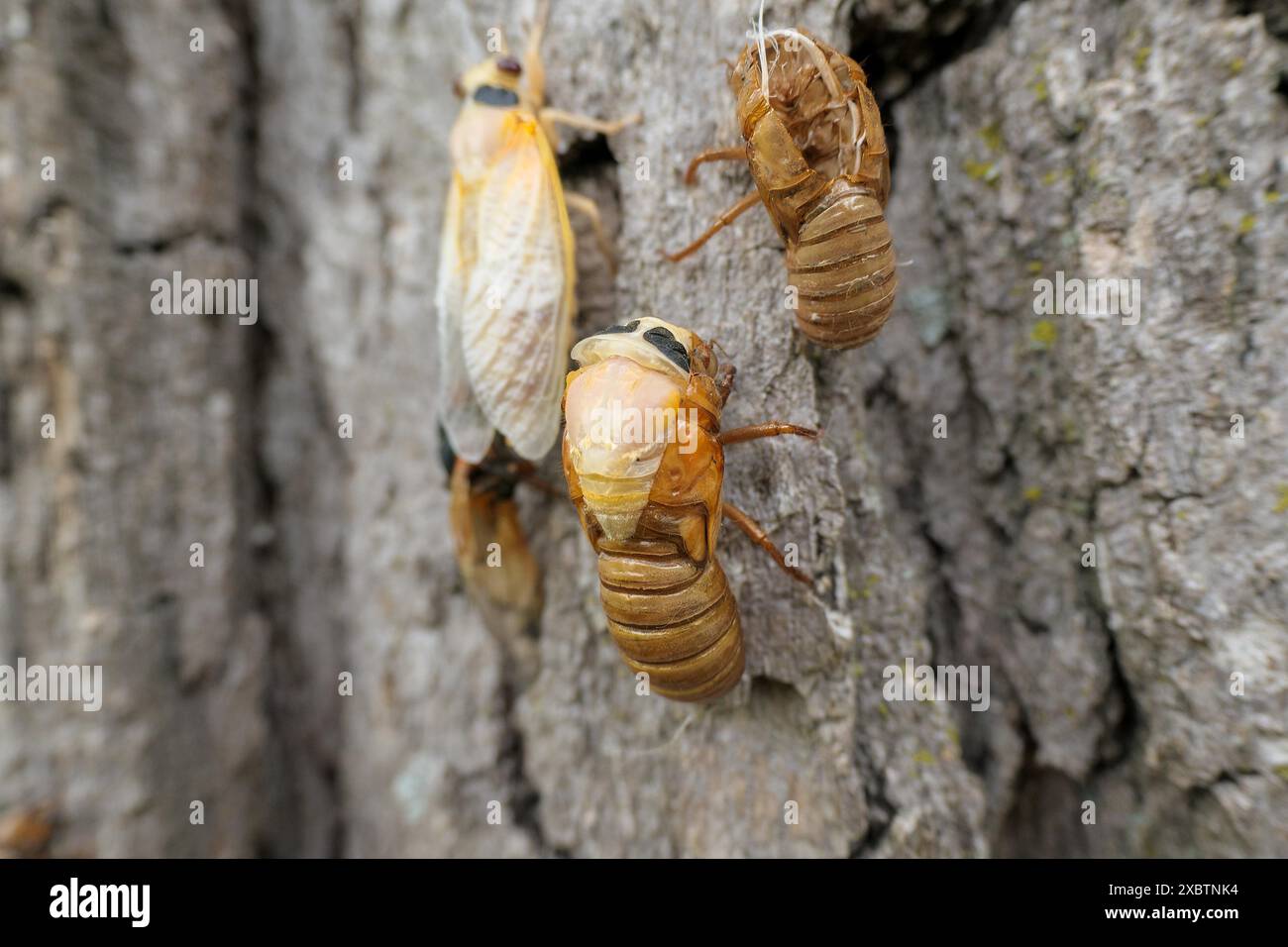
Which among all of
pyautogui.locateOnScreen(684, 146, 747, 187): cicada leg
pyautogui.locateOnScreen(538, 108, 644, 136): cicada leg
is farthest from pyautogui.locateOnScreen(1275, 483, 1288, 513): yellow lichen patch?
pyautogui.locateOnScreen(538, 108, 644, 136): cicada leg

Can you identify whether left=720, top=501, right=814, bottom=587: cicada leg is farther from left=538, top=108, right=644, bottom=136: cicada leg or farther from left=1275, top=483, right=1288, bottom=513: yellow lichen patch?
left=538, top=108, right=644, bottom=136: cicada leg

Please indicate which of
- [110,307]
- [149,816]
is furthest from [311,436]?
[149,816]

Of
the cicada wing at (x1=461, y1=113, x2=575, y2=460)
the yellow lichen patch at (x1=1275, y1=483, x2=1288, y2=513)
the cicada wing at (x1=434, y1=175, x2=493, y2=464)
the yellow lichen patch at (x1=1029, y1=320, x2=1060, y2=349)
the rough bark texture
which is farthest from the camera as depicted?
the cicada wing at (x1=434, y1=175, x2=493, y2=464)

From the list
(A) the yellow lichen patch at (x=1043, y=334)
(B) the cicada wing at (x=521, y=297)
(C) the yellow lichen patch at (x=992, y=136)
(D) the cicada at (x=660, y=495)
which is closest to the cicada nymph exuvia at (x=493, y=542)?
(B) the cicada wing at (x=521, y=297)

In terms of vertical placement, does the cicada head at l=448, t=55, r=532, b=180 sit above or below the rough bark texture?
above

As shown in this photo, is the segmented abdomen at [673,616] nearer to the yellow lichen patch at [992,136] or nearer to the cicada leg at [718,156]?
the cicada leg at [718,156]

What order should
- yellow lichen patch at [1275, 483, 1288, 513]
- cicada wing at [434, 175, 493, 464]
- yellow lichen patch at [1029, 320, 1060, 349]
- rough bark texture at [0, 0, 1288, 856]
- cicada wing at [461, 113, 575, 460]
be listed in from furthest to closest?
cicada wing at [434, 175, 493, 464] < cicada wing at [461, 113, 575, 460] < yellow lichen patch at [1029, 320, 1060, 349] < rough bark texture at [0, 0, 1288, 856] < yellow lichen patch at [1275, 483, 1288, 513]
